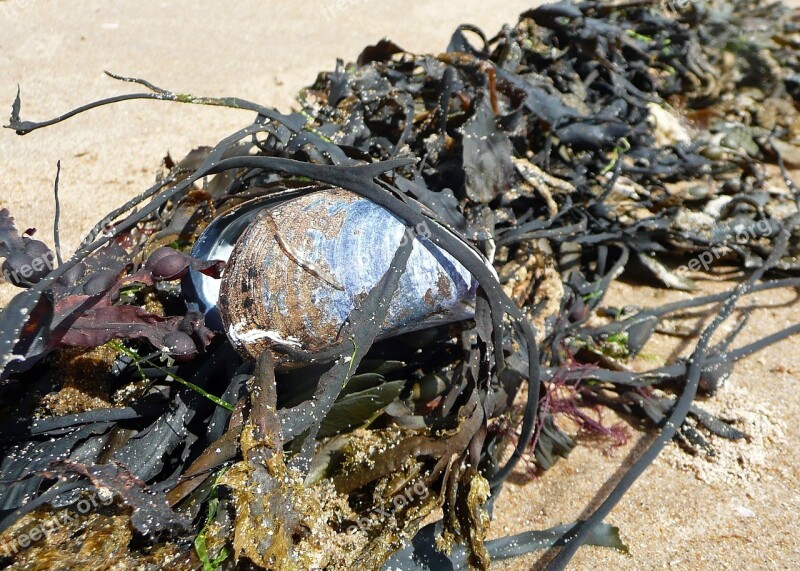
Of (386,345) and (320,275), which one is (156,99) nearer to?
(320,275)

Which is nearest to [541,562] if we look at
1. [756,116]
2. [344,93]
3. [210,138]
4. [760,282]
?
[760,282]

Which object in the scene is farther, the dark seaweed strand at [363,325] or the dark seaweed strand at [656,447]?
the dark seaweed strand at [656,447]

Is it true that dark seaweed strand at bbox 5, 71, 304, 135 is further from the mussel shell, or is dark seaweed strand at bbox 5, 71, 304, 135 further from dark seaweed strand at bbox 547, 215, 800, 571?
dark seaweed strand at bbox 547, 215, 800, 571

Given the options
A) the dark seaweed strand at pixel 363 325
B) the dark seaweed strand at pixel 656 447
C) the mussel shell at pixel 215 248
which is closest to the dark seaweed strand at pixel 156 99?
the mussel shell at pixel 215 248

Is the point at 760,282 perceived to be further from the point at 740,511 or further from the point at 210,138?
the point at 210,138

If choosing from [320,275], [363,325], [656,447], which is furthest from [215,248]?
[656,447]

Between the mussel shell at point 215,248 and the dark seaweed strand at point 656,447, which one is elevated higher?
the mussel shell at point 215,248

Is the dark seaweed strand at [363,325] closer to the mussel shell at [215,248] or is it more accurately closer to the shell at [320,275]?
the shell at [320,275]
